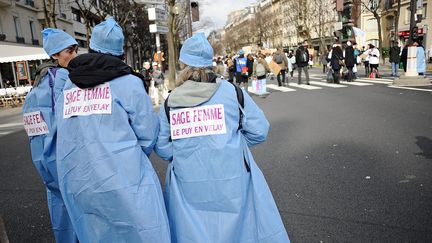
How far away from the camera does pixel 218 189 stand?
2.17 metres

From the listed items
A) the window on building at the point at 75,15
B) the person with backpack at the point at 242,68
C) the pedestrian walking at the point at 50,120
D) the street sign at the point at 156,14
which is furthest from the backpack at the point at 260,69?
the window on building at the point at 75,15

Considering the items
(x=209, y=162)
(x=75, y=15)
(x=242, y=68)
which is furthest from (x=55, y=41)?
(x=75, y=15)

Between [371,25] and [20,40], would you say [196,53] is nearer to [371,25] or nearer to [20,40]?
[20,40]

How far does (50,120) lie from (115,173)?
3.76 ft

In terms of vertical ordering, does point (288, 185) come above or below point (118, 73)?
below

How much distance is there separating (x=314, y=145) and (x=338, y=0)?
55.1 ft

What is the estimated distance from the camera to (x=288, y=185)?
15.1ft

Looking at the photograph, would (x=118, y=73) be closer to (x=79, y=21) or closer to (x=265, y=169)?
(x=265, y=169)

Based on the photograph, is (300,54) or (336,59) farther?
(300,54)

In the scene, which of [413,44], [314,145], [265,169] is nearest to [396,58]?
[413,44]

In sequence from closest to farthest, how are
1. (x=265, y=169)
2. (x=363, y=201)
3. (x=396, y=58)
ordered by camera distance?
(x=363, y=201) < (x=265, y=169) < (x=396, y=58)

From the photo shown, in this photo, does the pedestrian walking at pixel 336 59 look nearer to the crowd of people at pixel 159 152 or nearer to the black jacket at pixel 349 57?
the black jacket at pixel 349 57

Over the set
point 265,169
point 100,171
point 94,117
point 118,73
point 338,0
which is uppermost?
point 338,0

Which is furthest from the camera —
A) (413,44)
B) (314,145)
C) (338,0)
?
(338,0)
